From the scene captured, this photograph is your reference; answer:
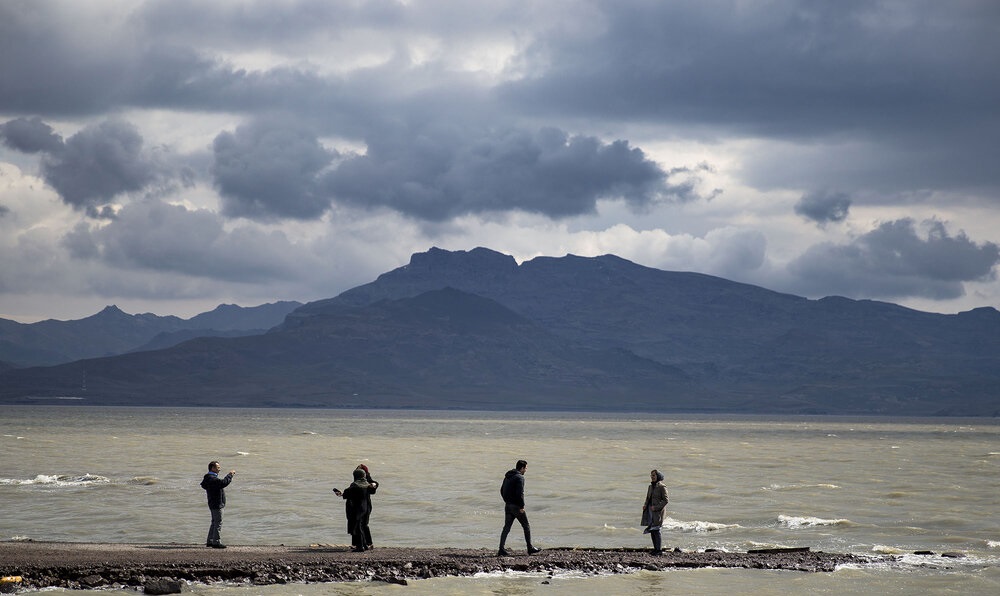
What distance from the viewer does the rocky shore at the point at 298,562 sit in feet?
88.1

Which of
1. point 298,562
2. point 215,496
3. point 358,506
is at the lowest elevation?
point 298,562

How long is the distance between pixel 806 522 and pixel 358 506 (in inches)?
867

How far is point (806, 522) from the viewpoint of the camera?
150ft

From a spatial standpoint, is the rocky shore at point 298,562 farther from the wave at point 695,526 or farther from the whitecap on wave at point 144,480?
the whitecap on wave at point 144,480

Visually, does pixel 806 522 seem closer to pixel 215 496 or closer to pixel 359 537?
pixel 359 537

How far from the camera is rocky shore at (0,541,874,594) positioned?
88.1 ft

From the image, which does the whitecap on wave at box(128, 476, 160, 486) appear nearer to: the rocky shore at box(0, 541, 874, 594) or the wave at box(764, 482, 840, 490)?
the rocky shore at box(0, 541, 874, 594)

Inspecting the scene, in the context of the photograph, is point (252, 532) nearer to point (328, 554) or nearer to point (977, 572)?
point (328, 554)

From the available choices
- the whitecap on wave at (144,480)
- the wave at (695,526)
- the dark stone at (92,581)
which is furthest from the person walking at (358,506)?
the whitecap on wave at (144,480)

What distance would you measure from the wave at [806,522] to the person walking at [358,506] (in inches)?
790

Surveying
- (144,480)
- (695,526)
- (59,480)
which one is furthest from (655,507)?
(59,480)

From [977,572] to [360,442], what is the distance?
92426 mm

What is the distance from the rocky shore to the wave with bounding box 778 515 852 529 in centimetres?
1002

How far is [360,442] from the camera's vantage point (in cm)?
12038
